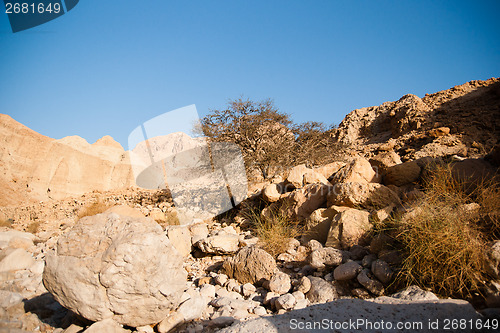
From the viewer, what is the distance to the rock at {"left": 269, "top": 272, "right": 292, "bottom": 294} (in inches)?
135

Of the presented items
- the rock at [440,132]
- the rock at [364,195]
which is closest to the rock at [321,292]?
the rock at [364,195]

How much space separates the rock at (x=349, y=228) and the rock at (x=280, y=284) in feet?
3.43

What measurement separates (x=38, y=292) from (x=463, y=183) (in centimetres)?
653

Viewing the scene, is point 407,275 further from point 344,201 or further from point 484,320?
point 344,201

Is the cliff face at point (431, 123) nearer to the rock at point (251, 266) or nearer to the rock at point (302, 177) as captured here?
the rock at point (302, 177)

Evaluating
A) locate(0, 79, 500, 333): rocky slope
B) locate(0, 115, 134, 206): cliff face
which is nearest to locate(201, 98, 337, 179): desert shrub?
locate(0, 79, 500, 333): rocky slope

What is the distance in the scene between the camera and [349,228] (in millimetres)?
4109

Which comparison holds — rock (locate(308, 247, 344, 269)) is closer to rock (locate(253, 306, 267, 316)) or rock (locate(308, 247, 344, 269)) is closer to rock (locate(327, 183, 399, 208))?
rock (locate(253, 306, 267, 316))

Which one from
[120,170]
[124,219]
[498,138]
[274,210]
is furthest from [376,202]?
[120,170]

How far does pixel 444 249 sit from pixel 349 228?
1332 millimetres

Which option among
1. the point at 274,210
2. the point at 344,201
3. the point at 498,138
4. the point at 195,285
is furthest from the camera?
the point at 498,138

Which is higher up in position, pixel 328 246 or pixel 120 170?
pixel 120 170

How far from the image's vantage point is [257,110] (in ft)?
37.4

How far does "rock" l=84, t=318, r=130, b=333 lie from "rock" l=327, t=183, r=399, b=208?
394 centimetres
